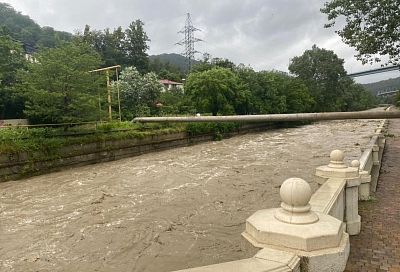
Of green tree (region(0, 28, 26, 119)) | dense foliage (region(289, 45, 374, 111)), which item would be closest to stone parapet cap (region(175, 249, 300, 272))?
green tree (region(0, 28, 26, 119))

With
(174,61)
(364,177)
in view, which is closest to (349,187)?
(364,177)

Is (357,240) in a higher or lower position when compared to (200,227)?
higher

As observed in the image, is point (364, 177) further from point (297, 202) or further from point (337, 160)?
point (297, 202)

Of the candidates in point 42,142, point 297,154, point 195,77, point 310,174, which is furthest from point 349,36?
point 195,77

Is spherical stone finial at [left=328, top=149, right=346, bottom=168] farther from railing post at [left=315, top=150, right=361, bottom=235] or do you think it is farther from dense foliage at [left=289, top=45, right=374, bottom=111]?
dense foliage at [left=289, top=45, right=374, bottom=111]

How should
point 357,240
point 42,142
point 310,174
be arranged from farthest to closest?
point 42,142 → point 310,174 → point 357,240

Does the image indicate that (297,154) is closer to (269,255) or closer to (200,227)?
(200,227)

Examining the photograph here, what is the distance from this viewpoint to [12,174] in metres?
14.3

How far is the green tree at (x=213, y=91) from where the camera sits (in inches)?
1192

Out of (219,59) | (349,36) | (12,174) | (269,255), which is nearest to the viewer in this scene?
(269,255)

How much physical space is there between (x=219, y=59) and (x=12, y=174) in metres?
31.4

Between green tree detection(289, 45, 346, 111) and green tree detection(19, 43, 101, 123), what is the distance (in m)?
50.8

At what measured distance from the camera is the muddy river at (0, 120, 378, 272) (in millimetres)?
6367

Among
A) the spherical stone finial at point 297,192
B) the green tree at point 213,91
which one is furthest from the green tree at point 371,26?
the green tree at point 213,91
